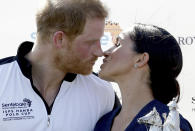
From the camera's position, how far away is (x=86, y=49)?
2418mm

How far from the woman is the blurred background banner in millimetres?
565

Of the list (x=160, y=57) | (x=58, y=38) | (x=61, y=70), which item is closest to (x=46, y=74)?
(x=61, y=70)

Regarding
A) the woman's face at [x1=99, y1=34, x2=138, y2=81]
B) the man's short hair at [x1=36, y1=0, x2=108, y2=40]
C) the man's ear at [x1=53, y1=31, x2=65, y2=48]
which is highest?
the man's short hair at [x1=36, y1=0, x2=108, y2=40]

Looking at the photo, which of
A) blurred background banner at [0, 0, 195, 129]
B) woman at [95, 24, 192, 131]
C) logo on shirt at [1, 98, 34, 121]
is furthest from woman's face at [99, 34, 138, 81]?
blurred background banner at [0, 0, 195, 129]

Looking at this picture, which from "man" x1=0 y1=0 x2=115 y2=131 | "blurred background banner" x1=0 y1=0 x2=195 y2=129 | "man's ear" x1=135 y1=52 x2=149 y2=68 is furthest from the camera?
"blurred background banner" x1=0 y1=0 x2=195 y2=129

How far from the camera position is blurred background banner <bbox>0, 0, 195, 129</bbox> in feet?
9.85

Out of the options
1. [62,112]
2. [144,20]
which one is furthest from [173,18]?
[62,112]

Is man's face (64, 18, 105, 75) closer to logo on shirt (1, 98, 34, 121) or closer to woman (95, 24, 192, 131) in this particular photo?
woman (95, 24, 192, 131)

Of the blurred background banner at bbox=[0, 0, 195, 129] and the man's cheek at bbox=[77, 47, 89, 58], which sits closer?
the man's cheek at bbox=[77, 47, 89, 58]

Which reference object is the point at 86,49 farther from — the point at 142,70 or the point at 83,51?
the point at 142,70

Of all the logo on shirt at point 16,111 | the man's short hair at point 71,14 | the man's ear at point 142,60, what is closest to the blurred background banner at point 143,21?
the man's short hair at point 71,14

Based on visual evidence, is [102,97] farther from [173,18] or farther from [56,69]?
[173,18]

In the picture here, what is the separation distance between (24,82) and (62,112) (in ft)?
0.77

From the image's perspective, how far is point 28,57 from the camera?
8.08ft
